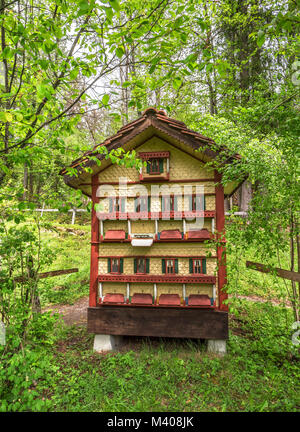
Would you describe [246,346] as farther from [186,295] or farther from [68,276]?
[68,276]

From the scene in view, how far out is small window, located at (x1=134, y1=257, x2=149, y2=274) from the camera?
187 inches

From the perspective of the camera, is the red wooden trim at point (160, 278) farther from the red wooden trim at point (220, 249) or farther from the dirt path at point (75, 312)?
the dirt path at point (75, 312)

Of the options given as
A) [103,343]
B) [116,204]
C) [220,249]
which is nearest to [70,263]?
[103,343]

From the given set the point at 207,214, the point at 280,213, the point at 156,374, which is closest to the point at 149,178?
the point at 207,214

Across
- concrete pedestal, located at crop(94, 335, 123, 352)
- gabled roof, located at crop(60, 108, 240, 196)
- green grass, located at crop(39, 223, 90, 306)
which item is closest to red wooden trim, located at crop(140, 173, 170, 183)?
gabled roof, located at crop(60, 108, 240, 196)

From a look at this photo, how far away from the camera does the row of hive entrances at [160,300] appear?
4.39m

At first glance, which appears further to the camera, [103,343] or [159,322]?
[103,343]

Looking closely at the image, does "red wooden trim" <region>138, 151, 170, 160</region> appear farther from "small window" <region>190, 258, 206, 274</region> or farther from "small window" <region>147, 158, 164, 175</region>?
"small window" <region>190, 258, 206, 274</region>

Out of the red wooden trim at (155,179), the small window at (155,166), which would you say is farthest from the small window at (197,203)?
the small window at (155,166)

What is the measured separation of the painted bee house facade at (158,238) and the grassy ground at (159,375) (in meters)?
0.49

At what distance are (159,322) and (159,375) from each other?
0.89m

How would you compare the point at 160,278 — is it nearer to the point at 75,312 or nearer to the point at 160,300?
the point at 160,300

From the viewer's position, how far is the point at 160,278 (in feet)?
15.0

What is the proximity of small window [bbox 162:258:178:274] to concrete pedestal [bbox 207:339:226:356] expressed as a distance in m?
1.58
